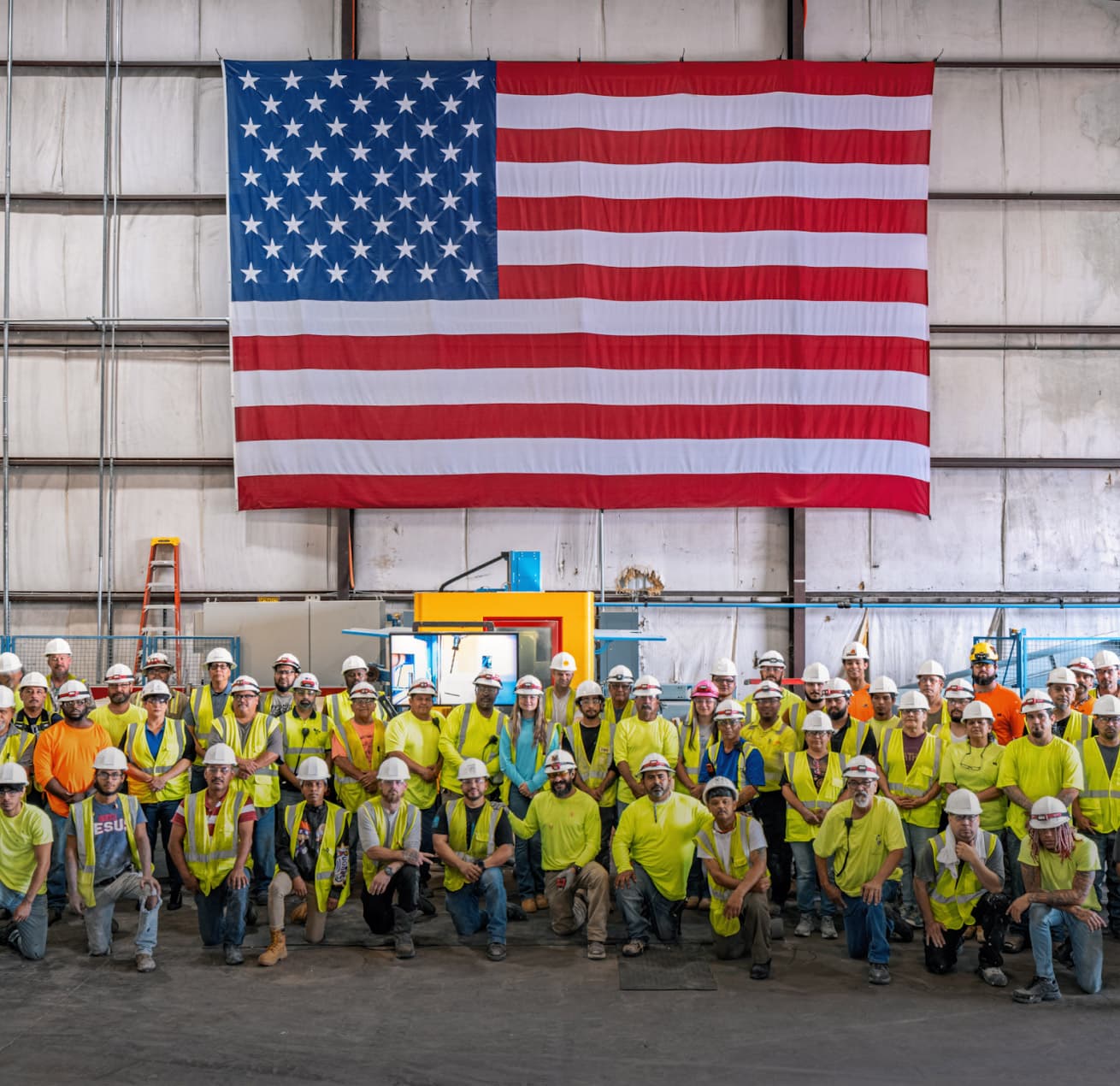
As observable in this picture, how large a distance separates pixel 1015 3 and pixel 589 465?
9578 millimetres

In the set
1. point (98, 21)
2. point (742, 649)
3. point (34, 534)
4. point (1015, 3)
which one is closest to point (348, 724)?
point (742, 649)

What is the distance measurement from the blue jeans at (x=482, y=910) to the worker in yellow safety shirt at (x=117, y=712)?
124 inches

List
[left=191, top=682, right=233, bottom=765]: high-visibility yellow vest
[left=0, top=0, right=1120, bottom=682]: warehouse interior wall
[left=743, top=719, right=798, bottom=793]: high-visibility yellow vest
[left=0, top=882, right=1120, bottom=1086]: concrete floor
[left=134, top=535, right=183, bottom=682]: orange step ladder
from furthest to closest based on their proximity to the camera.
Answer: [left=0, top=0, right=1120, bottom=682]: warehouse interior wall < [left=134, top=535, right=183, bottom=682]: orange step ladder < [left=191, top=682, right=233, bottom=765]: high-visibility yellow vest < [left=743, top=719, right=798, bottom=793]: high-visibility yellow vest < [left=0, top=882, right=1120, bottom=1086]: concrete floor

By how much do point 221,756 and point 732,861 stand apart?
3947mm

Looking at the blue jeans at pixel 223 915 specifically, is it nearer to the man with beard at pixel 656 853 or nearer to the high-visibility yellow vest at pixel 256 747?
the high-visibility yellow vest at pixel 256 747

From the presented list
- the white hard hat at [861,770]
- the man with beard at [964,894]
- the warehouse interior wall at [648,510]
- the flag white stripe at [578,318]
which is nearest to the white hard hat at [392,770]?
the white hard hat at [861,770]

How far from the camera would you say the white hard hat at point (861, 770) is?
7906 millimetres

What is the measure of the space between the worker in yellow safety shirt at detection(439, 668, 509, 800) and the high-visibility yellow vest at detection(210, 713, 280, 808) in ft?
4.62

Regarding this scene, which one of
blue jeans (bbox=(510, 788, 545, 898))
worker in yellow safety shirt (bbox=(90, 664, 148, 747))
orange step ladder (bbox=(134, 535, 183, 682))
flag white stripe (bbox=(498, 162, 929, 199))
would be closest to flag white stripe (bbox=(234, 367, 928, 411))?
flag white stripe (bbox=(498, 162, 929, 199))

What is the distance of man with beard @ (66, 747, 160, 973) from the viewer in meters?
8.07

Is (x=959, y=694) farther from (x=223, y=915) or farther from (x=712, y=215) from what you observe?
(x=712, y=215)

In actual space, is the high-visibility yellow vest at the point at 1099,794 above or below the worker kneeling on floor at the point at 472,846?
above

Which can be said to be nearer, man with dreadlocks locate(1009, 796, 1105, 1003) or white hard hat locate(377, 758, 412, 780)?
man with dreadlocks locate(1009, 796, 1105, 1003)

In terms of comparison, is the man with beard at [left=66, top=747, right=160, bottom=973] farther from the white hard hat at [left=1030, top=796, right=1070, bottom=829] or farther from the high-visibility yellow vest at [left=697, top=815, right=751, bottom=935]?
the white hard hat at [left=1030, top=796, right=1070, bottom=829]
